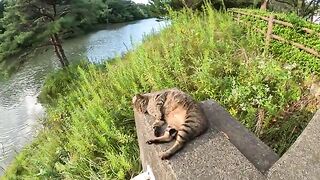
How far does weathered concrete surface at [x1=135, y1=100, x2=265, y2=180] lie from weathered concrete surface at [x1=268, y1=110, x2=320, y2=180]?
165 millimetres

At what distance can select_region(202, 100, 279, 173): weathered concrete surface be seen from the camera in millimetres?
2180

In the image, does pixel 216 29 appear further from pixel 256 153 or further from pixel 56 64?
pixel 56 64

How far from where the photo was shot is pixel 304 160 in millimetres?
1691

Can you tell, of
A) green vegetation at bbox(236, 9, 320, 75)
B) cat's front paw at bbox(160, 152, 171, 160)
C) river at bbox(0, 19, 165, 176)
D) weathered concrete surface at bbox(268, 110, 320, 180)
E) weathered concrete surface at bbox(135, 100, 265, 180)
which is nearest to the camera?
weathered concrete surface at bbox(268, 110, 320, 180)

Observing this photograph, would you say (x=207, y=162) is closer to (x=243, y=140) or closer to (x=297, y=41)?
(x=243, y=140)

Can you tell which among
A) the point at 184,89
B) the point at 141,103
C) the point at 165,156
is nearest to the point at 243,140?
the point at 165,156

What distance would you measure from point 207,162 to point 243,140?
527 mm

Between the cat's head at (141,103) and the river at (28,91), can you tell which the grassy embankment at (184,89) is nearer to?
the cat's head at (141,103)

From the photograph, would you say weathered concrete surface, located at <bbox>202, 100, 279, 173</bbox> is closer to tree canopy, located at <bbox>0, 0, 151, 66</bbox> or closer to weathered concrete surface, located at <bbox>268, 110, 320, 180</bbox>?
weathered concrete surface, located at <bbox>268, 110, 320, 180</bbox>

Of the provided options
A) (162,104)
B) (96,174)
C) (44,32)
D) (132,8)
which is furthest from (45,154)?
(132,8)

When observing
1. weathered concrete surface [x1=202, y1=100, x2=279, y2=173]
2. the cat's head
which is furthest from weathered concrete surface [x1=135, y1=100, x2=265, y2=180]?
the cat's head

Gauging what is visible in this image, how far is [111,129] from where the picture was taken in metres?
3.88

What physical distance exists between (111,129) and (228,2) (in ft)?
24.5

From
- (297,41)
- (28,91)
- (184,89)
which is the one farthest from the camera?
(28,91)
